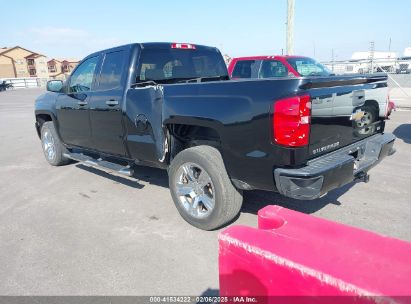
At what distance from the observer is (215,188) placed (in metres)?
3.46

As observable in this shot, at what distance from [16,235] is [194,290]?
2.27 meters

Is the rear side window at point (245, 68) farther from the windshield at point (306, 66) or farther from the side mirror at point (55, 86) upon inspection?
the side mirror at point (55, 86)

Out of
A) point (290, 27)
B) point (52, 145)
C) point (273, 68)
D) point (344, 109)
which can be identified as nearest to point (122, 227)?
point (344, 109)

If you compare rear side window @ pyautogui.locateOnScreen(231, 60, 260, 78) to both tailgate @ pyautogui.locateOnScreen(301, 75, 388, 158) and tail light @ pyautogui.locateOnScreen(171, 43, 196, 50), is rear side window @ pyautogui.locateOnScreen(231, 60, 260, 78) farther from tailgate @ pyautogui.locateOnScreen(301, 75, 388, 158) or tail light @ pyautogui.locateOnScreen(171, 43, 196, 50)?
tailgate @ pyautogui.locateOnScreen(301, 75, 388, 158)

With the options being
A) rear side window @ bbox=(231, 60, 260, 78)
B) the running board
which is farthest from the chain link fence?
the running board

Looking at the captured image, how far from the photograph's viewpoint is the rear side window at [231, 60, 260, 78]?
10242mm

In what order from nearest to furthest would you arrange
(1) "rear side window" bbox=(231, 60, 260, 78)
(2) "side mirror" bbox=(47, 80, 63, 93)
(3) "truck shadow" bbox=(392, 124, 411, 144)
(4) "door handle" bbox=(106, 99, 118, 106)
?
(4) "door handle" bbox=(106, 99, 118, 106) → (2) "side mirror" bbox=(47, 80, 63, 93) → (3) "truck shadow" bbox=(392, 124, 411, 144) → (1) "rear side window" bbox=(231, 60, 260, 78)

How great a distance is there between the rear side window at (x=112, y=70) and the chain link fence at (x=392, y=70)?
7456mm

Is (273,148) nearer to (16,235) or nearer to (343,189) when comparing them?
(343,189)

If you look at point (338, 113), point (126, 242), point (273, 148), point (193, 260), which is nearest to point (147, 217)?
point (126, 242)

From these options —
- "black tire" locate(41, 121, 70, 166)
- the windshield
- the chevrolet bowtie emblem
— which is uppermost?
the windshield

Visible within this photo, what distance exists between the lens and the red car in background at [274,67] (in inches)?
390

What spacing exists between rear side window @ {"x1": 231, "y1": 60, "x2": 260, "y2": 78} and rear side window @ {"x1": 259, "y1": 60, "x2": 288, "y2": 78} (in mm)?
237

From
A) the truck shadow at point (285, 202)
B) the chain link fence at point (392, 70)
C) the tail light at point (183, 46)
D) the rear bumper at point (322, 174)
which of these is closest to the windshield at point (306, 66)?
the chain link fence at point (392, 70)
